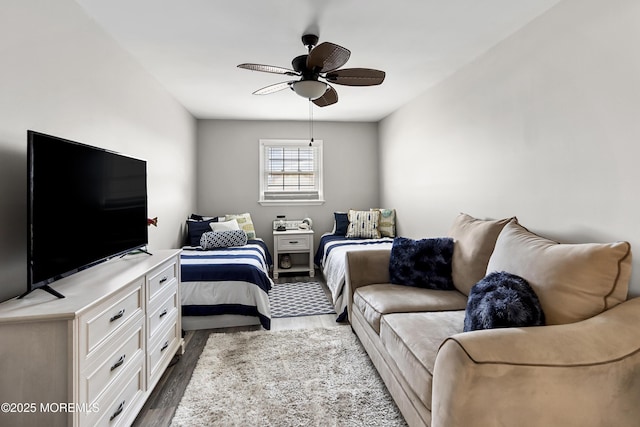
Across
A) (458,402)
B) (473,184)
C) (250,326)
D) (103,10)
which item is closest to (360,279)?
(250,326)

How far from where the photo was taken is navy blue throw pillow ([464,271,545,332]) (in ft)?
4.42

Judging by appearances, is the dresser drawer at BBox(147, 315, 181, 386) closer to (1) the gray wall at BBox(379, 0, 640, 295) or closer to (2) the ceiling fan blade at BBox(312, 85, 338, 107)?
(2) the ceiling fan blade at BBox(312, 85, 338, 107)

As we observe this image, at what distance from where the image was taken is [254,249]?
381 cm

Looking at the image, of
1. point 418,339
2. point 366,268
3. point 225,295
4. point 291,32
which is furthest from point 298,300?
point 291,32

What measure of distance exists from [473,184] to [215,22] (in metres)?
2.47

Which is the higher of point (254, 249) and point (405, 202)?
point (405, 202)

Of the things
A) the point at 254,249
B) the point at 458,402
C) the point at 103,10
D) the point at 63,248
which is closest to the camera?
the point at 458,402

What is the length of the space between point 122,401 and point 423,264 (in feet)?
6.79

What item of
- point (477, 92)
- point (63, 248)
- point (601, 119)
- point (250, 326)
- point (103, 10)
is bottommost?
point (250, 326)

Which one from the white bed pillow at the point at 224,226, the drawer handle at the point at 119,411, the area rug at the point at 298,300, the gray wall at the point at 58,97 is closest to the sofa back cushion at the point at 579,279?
the drawer handle at the point at 119,411

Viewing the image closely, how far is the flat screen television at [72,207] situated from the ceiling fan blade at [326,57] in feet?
4.63

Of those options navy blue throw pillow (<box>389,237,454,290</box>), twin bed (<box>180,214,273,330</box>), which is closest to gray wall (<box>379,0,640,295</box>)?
navy blue throw pillow (<box>389,237,454,290</box>)

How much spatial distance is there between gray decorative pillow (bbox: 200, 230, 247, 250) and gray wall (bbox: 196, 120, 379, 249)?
42.5 inches

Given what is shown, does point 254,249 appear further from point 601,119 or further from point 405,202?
point 601,119
